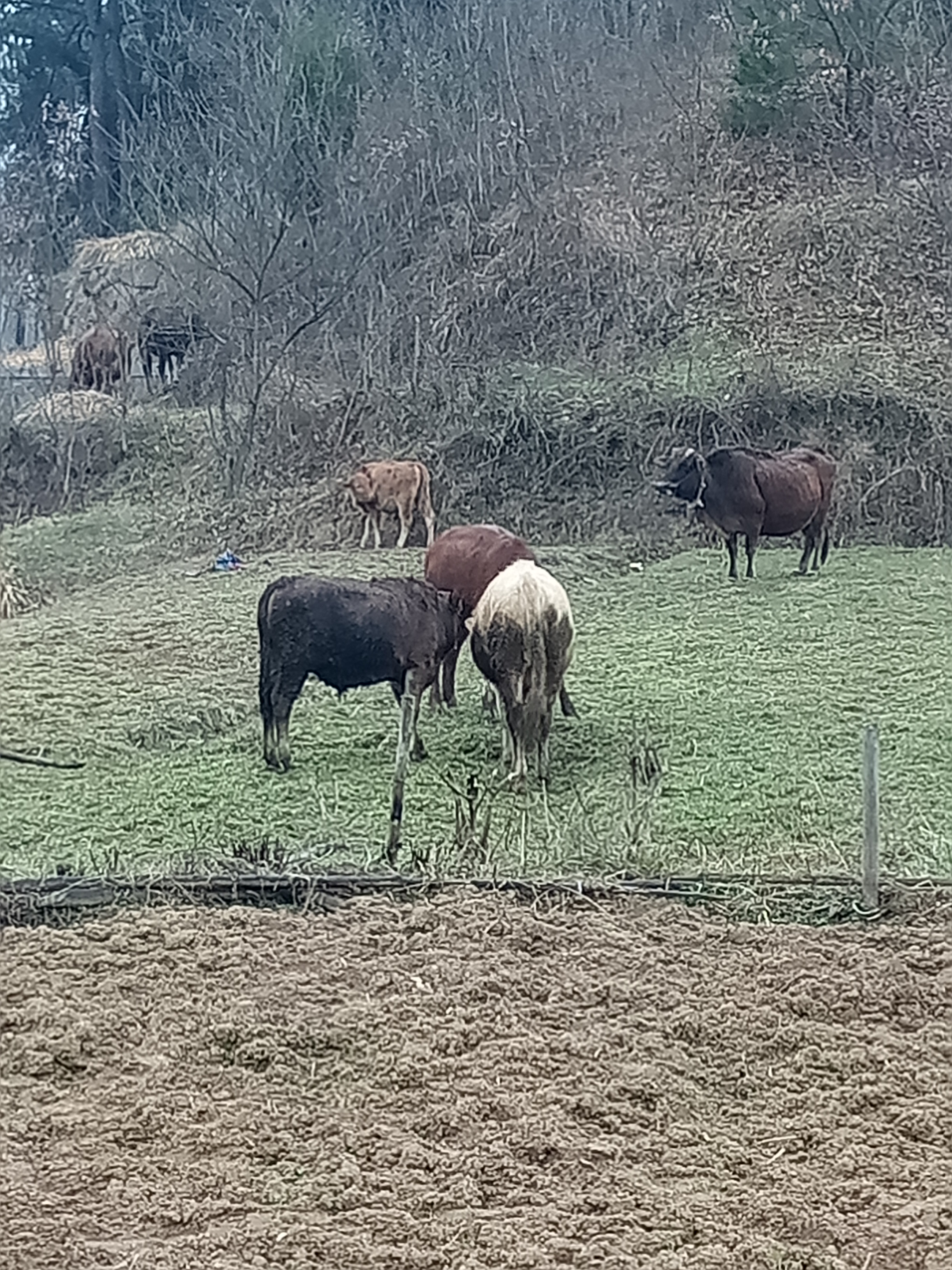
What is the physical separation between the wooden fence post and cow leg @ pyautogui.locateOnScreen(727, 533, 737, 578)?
244 cm

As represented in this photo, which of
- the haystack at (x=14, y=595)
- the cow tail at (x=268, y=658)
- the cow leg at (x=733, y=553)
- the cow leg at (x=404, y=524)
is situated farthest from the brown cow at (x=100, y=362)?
the cow leg at (x=733, y=553)

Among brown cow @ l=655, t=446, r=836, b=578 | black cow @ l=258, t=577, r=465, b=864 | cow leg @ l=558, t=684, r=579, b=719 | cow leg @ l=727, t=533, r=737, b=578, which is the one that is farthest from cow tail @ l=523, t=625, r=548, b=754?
brown cow @ l=655, t=446, r=836, b=578

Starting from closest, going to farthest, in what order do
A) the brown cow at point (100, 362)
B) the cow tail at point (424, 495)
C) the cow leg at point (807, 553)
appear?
the cow tail at point (424, 495) → the cow leg at point (807, 553) → the brown cow at point (100, 362)

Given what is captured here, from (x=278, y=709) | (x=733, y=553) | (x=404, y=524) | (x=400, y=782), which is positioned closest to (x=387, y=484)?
(x=404, y=524)

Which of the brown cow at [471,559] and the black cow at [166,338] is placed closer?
the brown cow at [471,559]

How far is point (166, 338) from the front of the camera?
6.82 meters

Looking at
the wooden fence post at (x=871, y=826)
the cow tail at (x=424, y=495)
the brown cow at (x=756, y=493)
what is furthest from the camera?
the brown cow at (x=756, y=493)

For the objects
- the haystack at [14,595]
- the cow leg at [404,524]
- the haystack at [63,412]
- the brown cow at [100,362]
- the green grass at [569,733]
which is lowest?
the green grass at [569,733]

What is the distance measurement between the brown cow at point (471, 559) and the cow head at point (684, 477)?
123 cm

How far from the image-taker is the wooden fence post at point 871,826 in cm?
320

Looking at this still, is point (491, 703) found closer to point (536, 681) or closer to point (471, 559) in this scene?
point (536, 681)

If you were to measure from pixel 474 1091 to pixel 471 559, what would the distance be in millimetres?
2801

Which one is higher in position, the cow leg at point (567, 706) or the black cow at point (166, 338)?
the black cow at point (166, 338)

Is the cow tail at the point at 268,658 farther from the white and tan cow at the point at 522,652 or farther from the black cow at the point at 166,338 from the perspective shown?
the black cow at the point at 166,338
